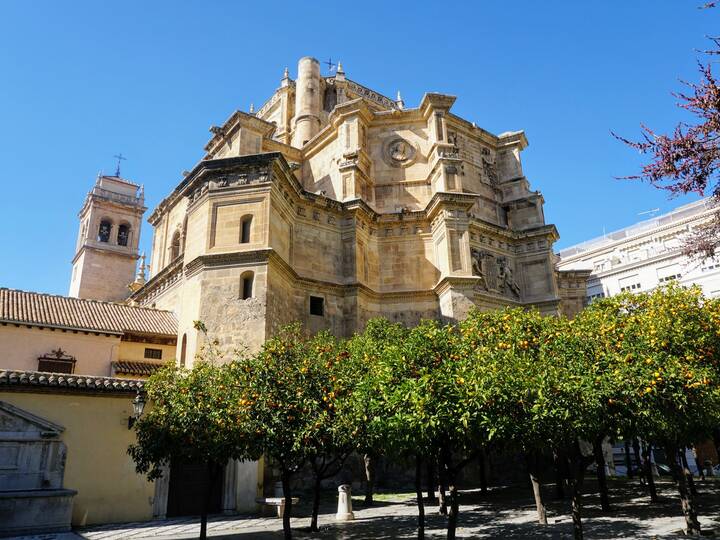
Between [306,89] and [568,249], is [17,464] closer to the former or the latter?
[306,89]

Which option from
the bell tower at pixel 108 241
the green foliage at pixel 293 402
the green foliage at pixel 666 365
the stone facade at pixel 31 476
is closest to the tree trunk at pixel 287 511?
the green foliage at pixel 293 402

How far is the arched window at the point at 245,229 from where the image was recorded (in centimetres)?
2147

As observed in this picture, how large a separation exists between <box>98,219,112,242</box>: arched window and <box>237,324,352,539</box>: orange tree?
4434cm

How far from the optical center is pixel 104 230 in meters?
51.3

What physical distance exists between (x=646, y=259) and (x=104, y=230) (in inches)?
1975

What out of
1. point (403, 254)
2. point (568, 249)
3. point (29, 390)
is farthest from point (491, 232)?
point (568, 249)

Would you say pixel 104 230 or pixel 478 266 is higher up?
pixel 104 230

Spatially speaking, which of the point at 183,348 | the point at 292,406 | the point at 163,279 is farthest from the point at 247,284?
the point at 292,406

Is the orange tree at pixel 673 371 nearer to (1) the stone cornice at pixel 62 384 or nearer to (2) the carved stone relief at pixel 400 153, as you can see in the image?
(1) the stone cornice at pixel 62 384

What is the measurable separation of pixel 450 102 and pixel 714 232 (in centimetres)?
2136

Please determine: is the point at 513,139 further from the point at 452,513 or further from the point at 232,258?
the point at 452,513

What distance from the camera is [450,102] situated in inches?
1150

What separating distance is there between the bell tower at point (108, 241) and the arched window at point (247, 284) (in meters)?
32.6

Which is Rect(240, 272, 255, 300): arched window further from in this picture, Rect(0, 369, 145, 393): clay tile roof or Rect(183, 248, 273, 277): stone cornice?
Rect(0, 369, 145, 393): clay tile roof
